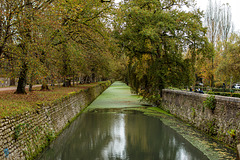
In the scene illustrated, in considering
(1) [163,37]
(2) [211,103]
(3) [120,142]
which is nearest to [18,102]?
(3) [120,142]

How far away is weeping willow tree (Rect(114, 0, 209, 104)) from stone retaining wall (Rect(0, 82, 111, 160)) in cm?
923

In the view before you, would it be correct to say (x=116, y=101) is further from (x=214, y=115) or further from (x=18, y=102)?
(x=18, y=102)

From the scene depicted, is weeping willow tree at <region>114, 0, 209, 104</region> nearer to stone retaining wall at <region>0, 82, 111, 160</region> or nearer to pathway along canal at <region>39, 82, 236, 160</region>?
pathway along canal at <region>39, 82, 236, 160</region>

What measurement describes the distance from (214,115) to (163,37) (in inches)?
417

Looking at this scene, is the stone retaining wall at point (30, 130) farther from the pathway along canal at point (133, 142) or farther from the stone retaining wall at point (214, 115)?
the stone retaining wall at point (214, 115)

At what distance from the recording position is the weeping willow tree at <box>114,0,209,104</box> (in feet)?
59.6

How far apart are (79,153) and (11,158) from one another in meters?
3.34

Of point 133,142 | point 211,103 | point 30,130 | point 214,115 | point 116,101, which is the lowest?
point 133,142

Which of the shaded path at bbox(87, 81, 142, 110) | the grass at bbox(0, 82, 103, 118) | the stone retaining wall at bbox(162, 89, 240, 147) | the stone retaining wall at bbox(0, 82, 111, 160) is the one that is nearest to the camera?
the stone retaining wall at bbox(0, 82, 111, 160)

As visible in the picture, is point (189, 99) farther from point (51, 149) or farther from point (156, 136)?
point (51, 149)

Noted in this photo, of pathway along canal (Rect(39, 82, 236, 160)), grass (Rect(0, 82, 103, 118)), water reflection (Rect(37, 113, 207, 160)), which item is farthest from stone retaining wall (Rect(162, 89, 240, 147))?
grass (Rect(0, 82, 103, 118))

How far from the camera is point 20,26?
9672mm

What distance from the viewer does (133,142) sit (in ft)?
34.8

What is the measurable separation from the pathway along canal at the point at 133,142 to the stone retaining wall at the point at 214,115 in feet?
1.57
